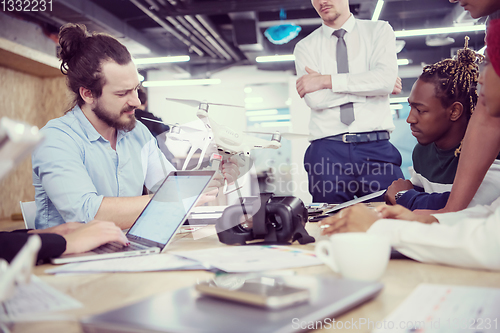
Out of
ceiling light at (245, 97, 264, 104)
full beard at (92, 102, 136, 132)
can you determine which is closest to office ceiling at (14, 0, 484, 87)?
ceiling light at (245, 97, 264, 104)

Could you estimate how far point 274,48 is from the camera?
8.23 meters

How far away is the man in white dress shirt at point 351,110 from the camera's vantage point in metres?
1.96

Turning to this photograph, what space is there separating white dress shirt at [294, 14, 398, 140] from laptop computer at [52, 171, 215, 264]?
1177 millimetres

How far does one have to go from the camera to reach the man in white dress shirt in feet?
6.41

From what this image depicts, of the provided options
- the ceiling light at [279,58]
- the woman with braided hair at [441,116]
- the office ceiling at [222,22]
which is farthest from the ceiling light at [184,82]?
the woman with braided hair at [441,116]

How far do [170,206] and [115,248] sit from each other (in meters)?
0.16

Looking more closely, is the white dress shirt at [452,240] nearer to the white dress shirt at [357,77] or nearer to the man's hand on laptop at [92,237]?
the man's hand on laptop at [92,237]

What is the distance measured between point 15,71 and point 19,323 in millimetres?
4708

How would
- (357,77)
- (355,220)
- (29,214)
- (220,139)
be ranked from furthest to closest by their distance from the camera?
1. (357,77)
2. (29,214)
3. (220,139)
4. (355,220)

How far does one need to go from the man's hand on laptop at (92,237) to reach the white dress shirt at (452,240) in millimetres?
566

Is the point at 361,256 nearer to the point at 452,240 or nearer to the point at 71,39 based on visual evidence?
the point at 452,240

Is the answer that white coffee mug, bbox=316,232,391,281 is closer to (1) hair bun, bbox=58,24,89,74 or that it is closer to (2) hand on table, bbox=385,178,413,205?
(2) hand on table, bbox=385,178,413,205

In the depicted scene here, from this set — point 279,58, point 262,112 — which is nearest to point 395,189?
point 279,58

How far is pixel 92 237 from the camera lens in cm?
88
